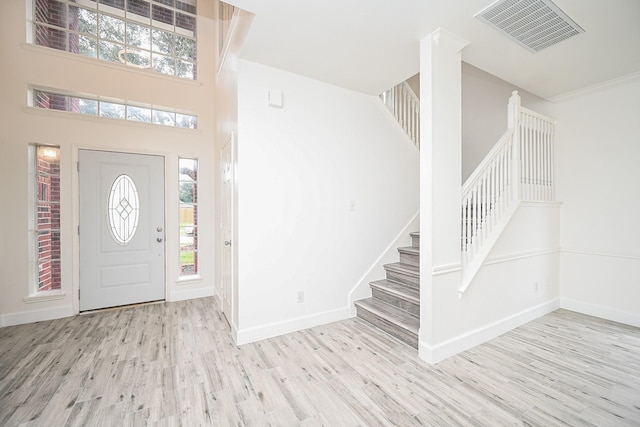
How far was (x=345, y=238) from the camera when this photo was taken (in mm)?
3273

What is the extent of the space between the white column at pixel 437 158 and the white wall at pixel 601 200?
Answer: 2341 mm

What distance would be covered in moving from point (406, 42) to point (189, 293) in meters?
4.19

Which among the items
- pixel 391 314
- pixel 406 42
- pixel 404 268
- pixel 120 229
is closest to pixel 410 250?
pixel 404 268

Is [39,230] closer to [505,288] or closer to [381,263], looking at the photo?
[381,263]

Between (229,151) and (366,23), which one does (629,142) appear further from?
(229,151)

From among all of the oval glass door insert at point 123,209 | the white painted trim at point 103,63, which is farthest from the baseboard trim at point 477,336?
the white painted trim at point 103,63

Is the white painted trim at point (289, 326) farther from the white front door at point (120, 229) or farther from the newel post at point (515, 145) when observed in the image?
the newel post at point (515, 145)

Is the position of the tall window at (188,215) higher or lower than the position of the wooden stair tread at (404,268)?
higher

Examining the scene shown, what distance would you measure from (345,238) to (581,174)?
3214 mm

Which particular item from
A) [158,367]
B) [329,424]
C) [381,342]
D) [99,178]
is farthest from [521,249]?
[99,178]

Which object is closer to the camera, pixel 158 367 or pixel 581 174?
pixel 158 367

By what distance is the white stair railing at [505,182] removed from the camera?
2658 mm

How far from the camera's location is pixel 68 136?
10.9 feet

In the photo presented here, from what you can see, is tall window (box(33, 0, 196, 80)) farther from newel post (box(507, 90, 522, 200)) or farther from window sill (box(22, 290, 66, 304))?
newel post (box(507, 90, 522, 200))
